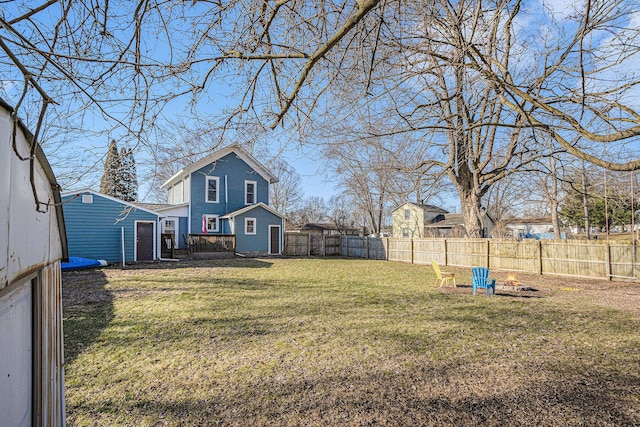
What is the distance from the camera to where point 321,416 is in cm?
306

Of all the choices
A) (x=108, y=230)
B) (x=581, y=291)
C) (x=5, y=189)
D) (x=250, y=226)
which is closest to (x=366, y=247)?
(x=250, y=226)

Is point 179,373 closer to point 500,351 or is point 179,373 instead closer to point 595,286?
point 500,351

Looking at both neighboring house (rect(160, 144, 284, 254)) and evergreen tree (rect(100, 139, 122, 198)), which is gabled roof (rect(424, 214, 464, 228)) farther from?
evergreen tree (rect(100, 139, 122, 198))

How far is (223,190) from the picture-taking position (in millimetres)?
21438

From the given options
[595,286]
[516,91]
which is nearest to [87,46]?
[516,91]

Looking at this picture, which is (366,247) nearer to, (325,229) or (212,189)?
(212,189)

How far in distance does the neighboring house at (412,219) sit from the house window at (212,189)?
75.3ft

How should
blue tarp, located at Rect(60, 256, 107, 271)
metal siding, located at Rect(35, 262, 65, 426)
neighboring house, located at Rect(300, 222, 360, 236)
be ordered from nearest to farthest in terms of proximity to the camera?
1. metal siding, located at Rect(35, 262, 65, 426)
2. blue tarp, located at Rect(60, 256, 107, 271)
3. neighboring house, located at Rect(300, 222, 360, 236)

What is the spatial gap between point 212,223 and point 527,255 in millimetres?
16886

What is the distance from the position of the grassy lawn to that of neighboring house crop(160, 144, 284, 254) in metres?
12.3

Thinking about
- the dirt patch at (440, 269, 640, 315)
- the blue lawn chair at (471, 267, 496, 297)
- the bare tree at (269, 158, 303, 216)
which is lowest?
the dirt patch at (440, 269, 640, 315)

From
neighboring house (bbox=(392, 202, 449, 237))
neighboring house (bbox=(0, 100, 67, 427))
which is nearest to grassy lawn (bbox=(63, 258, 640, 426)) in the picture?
neighboring house (bbox=(0, 100, 67, 427))

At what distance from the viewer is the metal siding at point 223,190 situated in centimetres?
2044

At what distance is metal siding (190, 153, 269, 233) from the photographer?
20438 millimetres
